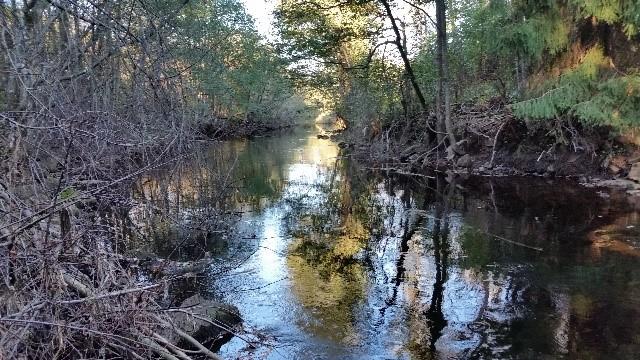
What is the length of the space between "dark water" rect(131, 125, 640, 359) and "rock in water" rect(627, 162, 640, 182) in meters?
1.08

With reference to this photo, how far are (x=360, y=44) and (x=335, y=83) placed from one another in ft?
12.0

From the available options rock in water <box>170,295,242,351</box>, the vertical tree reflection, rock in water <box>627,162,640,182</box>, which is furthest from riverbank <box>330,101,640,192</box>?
rock in water <box>170,295,242,351</box>

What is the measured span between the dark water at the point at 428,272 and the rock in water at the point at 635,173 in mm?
1085

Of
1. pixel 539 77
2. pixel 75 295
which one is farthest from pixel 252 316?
pixel 539 77

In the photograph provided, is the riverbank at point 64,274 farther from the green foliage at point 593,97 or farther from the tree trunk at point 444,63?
the tree trunk at point 444,63

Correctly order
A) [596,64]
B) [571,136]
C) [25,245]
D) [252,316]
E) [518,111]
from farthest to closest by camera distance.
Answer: [571,136] < [518,111] < [596,64] < [252,316] < [25,245]

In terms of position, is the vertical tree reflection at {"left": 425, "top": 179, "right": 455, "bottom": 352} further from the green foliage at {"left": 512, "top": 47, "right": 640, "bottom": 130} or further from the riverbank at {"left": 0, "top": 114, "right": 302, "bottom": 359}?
the green foliage at {"left": 512, "top": 47, "right": 640, "bottom": 130}

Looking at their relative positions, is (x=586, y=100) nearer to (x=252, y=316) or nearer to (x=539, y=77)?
(x=539, y=77)

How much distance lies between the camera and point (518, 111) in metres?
13.5

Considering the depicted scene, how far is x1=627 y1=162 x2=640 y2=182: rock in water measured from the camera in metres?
12.8

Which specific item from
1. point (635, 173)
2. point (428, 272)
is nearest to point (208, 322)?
point (428, 272)

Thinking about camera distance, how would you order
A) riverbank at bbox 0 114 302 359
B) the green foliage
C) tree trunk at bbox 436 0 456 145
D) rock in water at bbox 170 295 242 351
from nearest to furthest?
riverbank at bbox 0 114 302 359 → rock in water at bbox 170 295 242 351 → the green foliage → tree trunk at bbox 436 0 456 145

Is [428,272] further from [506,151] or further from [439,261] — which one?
[506,151]

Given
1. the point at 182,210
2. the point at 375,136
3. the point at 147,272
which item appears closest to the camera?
the point at 147,272
